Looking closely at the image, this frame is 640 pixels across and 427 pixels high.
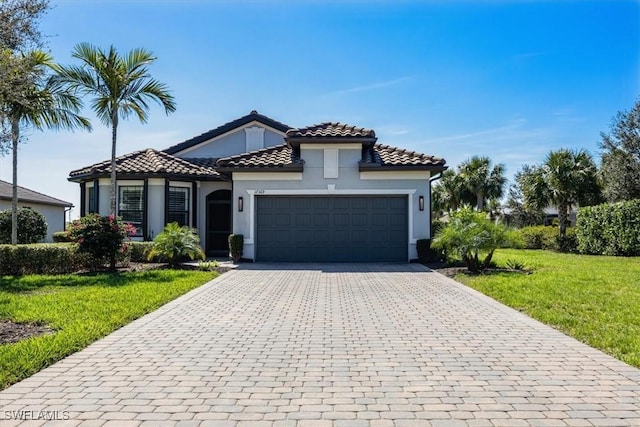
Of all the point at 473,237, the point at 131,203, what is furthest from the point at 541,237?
the point at 131,203

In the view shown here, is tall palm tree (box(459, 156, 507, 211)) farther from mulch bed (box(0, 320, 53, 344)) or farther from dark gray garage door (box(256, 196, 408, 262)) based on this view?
mulch bed (box(0, 320, 53, 344))

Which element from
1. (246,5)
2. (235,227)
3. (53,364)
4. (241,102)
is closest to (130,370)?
(53,364)

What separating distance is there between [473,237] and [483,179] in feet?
67.2

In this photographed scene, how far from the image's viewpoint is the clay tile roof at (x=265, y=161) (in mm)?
15414

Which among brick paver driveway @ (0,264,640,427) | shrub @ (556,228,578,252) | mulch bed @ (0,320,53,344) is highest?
shrub @ (556,228,578,252)

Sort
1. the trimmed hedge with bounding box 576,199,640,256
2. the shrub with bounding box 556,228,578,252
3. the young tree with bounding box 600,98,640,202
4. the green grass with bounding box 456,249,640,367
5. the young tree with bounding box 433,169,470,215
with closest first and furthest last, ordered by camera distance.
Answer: the green grass with bounding box 456,249,640,367
the trimmed hedge with bounding box 576,199,640,256
the young tree with bounding box 600,98,640,202
the shrub with bounding box 556,228,578,252
the young tree with bounding box 433,169,470,215

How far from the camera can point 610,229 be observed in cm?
2061

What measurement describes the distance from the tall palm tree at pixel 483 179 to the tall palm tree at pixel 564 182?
4901mm

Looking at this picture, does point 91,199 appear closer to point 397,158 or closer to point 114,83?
point 114,83

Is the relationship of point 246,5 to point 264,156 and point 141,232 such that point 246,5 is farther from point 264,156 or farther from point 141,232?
point 141,232

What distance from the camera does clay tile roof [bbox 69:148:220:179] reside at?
652 inches

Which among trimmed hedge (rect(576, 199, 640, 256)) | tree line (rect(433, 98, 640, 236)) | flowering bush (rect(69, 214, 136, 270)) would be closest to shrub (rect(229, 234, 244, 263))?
flowering bush (rect(69, 214, 136, 270))

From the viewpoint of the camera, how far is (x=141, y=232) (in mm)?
16719

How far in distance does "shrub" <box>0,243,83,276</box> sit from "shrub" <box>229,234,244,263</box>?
484cm
